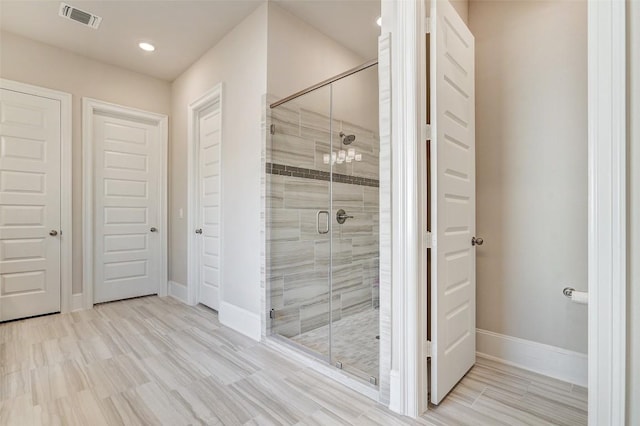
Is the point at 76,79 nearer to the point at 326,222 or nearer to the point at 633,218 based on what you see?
the point at 326,222

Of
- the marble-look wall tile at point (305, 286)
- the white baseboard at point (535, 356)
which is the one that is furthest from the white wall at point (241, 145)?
the white baseboard at point (535, 356)

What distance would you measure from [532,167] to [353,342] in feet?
6.18

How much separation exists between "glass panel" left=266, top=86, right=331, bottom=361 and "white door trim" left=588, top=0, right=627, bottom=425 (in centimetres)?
184

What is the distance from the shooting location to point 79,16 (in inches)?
108

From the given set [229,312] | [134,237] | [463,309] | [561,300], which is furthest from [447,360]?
[134,237]

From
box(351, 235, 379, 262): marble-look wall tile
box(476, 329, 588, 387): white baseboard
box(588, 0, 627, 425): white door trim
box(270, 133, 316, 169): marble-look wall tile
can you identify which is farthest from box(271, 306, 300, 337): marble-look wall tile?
box(588, 0, 627, 425): white door trim

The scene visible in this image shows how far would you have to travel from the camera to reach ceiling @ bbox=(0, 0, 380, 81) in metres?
2.60

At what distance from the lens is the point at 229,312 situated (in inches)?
114

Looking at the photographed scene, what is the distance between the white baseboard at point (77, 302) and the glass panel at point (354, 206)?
287 centimetres

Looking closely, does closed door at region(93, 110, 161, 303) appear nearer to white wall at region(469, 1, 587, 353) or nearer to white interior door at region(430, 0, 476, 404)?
white interior door at region(430, 0, 476, 404)

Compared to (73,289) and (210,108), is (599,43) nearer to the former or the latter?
(210,108)

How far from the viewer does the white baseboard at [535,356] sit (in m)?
1.89

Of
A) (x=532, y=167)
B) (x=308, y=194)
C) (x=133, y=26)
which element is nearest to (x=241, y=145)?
(x=308, y=194)

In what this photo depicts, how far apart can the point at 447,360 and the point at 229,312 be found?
1.99 meters
